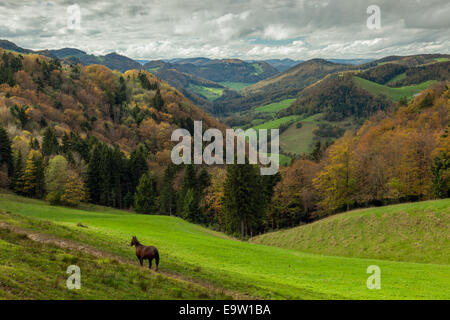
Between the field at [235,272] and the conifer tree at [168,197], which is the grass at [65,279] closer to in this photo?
the field at [235,272]

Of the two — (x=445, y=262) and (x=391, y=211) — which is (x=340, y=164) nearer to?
(x=391, y=211)

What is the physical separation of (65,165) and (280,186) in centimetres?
5927

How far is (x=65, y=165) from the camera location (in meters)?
77.5

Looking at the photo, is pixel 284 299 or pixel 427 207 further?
pixel 427 207

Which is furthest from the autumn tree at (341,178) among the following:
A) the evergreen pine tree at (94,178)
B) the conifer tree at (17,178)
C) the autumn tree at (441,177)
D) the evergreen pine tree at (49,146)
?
the evergreen pine tree at (49,146)

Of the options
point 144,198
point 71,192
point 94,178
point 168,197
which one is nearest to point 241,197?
point 168,197

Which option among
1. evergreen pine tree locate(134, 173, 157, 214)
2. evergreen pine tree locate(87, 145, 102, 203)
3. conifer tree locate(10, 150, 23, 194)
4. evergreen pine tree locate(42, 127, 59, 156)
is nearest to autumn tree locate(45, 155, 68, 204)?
conifer tree locate(10, 150, 23, 194)

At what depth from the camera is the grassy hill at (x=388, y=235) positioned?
3700 cm

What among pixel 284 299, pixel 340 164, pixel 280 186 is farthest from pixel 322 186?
pixel 284 299

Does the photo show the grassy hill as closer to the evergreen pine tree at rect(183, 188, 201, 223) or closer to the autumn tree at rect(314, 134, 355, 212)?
the autumn tree at rect(314, 134, 355, 212)

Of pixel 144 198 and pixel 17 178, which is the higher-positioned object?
pixel 17 178

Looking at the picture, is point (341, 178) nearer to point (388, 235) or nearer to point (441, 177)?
point (441, 177)

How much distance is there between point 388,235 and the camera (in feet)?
137

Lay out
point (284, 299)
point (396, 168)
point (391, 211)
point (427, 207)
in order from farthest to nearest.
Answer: point (396, 168)
point (391, 211)
point (427, 207)
point (284, 299)
